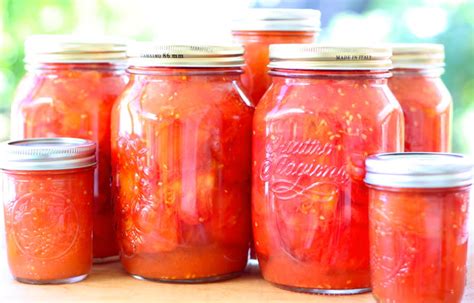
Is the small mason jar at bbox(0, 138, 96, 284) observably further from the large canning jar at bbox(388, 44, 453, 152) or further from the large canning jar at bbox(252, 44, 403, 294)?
the large canning jar at bbox(388, 44, 453, 152)

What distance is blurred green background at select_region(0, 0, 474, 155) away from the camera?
2281 mm

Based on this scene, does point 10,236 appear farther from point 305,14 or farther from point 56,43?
point 305,14

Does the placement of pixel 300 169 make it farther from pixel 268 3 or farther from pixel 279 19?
pixel 268 3

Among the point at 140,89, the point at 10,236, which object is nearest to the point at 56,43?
the point at 140,89

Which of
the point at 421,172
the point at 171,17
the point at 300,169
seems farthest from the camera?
the point at 171,17

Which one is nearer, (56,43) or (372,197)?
(372,197)

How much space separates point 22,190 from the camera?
1.15 m

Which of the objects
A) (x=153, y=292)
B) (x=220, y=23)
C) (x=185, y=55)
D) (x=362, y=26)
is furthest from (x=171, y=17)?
(x=153, y=292)

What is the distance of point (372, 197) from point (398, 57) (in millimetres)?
324

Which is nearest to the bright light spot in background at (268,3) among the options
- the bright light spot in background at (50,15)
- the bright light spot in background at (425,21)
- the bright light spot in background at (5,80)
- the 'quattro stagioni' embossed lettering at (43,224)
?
the bright light spot in background at (425,21)

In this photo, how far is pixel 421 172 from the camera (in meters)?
1.00

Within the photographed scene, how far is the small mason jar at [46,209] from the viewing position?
1.15 metres

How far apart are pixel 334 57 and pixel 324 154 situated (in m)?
0.12

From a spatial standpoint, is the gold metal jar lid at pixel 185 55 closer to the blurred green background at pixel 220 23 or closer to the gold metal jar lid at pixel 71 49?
the gold metal jar lid at pixel 71 49
